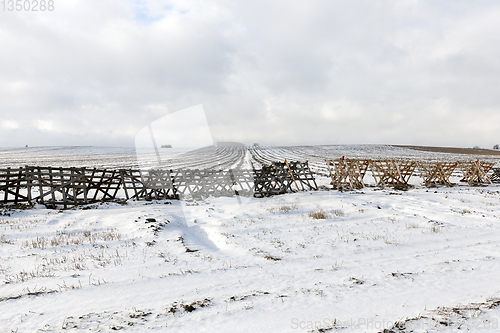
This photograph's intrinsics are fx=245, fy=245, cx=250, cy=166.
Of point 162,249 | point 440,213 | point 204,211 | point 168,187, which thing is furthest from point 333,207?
point 168,187

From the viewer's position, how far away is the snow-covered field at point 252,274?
3.57 meters

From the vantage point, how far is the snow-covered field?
357 centimetres

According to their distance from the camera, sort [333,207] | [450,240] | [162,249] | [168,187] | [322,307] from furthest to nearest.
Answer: [168,187], [333,207], [450,240], [162,249], [322,307]

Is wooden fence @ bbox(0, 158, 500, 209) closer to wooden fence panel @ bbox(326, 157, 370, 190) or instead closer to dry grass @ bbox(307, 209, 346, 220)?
wooden fence panel @ bbox(326, 157, 370, 190)

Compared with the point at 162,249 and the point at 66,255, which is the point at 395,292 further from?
the point at 66,255

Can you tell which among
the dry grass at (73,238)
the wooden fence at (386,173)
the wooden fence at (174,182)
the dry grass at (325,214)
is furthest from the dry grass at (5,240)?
the wooden fence at (386,173)

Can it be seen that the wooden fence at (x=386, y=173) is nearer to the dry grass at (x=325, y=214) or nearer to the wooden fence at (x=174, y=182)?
the wooden fence at (x=174, y=182)

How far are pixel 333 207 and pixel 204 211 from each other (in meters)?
6.63

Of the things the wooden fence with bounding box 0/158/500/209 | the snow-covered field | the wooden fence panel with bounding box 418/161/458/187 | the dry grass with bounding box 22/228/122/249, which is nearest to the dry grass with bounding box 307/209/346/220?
the snow-covered field

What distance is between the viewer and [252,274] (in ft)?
17.2

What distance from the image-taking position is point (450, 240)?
7.32 m

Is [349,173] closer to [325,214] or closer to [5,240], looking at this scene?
[325,214]

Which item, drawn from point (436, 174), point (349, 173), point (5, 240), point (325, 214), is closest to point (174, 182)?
point (5, 240)

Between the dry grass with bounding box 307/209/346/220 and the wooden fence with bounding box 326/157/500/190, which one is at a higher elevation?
the wooden fence with bounding box 326/157/500/190
